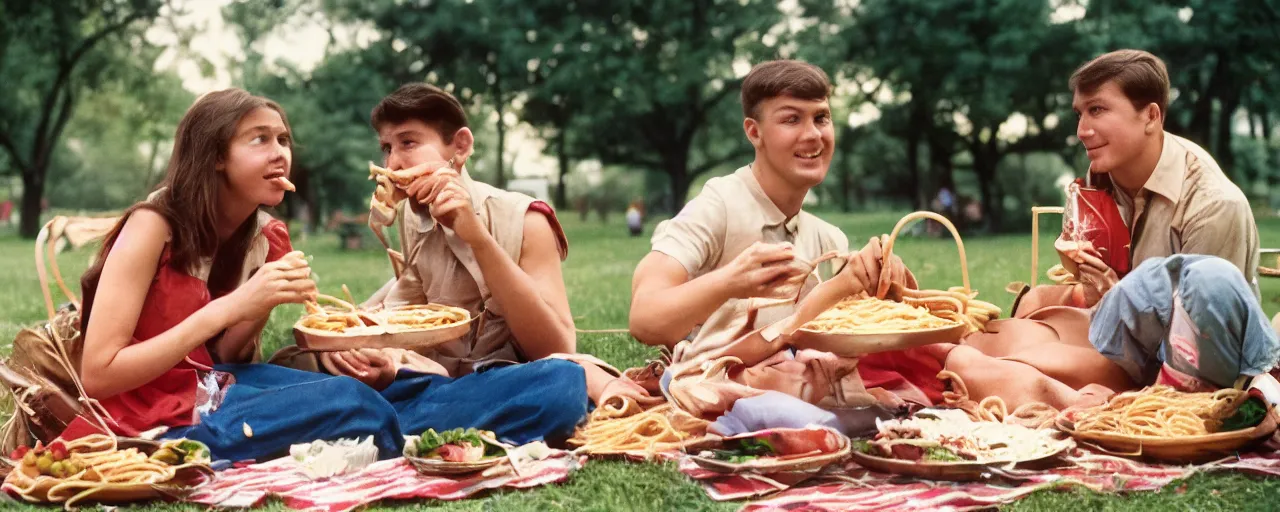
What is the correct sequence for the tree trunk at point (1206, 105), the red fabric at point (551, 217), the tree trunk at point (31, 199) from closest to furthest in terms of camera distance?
1. the red fabric at point (551, 217)
2. the tree trunk at point (1206, 105)
3. the tree trunk at point (31, 199)

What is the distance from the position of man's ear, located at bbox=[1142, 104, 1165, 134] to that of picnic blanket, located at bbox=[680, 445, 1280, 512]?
62.3 inches

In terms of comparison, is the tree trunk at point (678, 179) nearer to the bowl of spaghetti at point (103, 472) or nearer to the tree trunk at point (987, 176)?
the tree trunk at point (987, 176)

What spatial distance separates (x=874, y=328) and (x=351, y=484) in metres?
1.91

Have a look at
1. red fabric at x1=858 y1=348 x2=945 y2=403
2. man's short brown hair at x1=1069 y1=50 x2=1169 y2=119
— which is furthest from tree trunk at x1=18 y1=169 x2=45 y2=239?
man's short brown hair at x1=1069 y1=50 x2=1169 y2=119

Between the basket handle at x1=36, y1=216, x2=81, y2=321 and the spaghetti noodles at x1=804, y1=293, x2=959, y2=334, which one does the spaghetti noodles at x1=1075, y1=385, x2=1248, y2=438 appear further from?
the basket handle at x1=36, y1=216, x2=81, y2=321

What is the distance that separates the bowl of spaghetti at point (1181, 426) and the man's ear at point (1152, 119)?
1.30 m

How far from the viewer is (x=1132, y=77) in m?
5.19

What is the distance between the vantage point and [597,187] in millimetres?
57375

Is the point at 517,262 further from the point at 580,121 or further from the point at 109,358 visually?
the point at 580,121

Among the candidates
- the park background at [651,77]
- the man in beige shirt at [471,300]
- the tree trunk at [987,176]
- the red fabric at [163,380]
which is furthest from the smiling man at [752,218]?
the tree trunk at [987,176]

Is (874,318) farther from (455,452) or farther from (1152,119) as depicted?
(1152,119)

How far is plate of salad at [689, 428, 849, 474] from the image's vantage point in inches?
157

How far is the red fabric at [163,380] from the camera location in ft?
14.2

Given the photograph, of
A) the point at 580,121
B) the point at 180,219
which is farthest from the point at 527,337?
the point at 580,121
